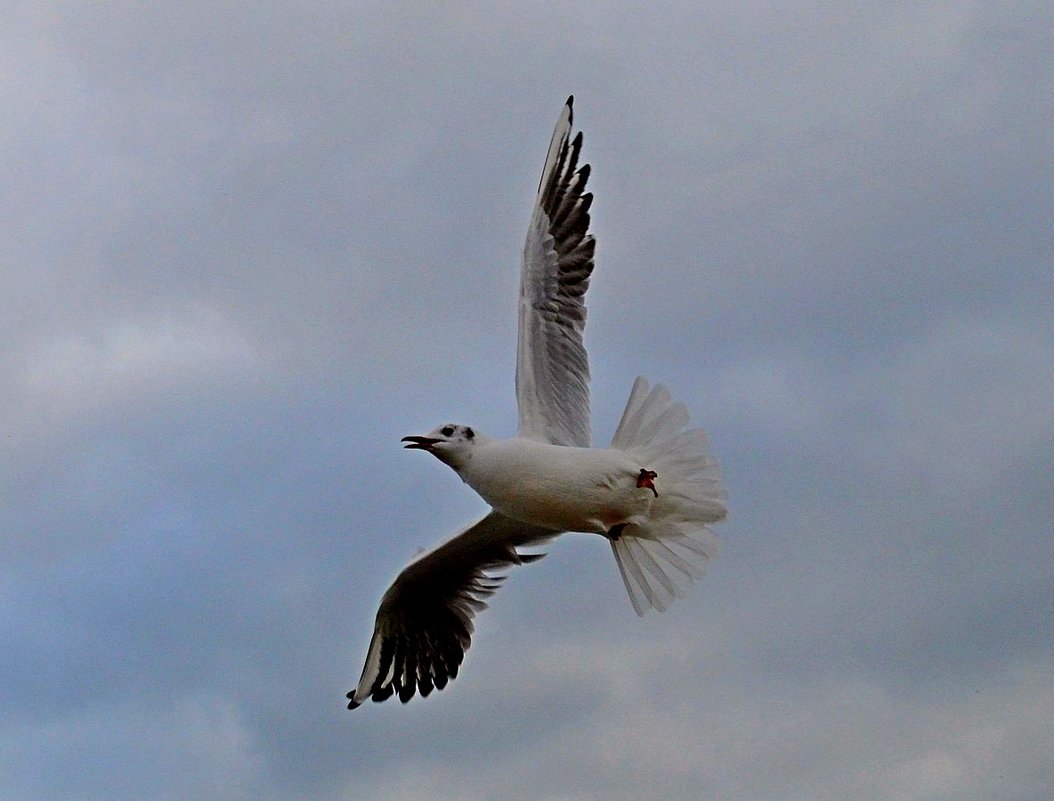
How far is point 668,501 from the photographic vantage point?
32.6 feet

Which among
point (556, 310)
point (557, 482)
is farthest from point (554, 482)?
point (556, 310)

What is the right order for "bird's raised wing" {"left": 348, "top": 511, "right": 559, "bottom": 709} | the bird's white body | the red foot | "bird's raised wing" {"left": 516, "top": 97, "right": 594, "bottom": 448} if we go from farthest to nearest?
"bird's raised wing" {"left": 348, "top": 511, "right": 559, "bottom": 709} → "bird's raised wing" {"left": 516, "top": 97, "right": 594, "bottom": 448} → the red foot → the bird's white body

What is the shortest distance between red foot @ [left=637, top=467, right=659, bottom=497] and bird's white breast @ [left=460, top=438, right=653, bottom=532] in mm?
25

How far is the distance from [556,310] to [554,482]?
1672 millimetres

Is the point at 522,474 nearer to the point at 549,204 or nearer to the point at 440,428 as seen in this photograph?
the point at 440,428

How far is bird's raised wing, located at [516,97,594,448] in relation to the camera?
415 inches

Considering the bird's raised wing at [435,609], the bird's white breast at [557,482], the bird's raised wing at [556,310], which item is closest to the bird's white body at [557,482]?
the bird's white breast at [557,482]

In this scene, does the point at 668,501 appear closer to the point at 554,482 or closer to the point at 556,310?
the point at 554,482

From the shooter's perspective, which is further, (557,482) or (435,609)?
(435,609)

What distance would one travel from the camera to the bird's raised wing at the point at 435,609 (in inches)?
440

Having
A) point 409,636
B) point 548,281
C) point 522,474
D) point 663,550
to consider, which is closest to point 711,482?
point 663,550

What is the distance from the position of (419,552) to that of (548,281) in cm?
195

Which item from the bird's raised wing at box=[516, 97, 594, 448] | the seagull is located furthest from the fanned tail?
the bird's raised wing at box=[516, 97, 594, 448]

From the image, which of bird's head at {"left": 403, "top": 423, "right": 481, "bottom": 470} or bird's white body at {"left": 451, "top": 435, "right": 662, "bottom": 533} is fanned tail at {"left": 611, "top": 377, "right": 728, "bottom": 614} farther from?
bird's head at {"left": 403, "top": 423, "right": 481, "bottom": 470}
